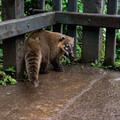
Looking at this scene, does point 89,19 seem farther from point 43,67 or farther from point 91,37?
point 43,67

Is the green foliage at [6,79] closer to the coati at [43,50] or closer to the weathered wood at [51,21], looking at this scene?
the coati at [43,50]

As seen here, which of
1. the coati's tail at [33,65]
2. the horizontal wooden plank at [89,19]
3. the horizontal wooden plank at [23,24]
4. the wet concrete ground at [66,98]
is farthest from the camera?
the horizontal wooden plank at [89,19]

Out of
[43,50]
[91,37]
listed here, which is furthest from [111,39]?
[43,50]

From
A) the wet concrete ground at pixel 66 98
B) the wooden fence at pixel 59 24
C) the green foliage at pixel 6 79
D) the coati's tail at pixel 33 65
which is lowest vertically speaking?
the wet concrete ground at pixel 66 98

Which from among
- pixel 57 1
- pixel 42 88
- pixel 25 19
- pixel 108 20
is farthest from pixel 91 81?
pixel 57 1

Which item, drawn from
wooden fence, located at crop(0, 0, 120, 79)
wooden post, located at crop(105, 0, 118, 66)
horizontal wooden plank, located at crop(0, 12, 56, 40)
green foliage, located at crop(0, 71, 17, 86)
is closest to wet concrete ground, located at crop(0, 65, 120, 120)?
green foliage, located at crop(0, 71, 17, 86)

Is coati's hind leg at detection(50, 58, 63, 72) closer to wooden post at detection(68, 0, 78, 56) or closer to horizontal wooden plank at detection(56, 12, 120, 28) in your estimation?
wooden post at detection(68, 0, 78, 56)

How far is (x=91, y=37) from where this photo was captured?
5.18 m

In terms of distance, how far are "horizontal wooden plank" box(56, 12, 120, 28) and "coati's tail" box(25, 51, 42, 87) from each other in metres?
1.06

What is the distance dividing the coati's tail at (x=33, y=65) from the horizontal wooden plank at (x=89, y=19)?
41.6 inches

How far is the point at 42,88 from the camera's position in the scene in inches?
161

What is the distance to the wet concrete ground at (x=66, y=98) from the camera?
3197 mm

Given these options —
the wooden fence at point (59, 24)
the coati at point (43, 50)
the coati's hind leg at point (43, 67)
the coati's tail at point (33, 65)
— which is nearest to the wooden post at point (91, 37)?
the wooden fence at point (59, 24)

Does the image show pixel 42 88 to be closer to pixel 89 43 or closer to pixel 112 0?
pixel 89 43
